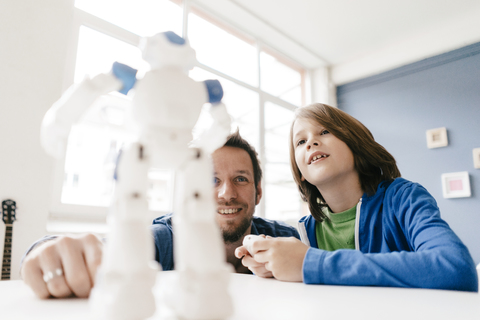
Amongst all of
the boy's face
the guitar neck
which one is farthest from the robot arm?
the guitar neck

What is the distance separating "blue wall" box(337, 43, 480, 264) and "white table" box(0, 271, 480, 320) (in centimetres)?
287

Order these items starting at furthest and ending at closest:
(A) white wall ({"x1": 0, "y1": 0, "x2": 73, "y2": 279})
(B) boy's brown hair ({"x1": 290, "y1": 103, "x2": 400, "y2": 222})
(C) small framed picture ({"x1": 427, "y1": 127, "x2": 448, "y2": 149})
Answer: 1. (C) small framed picture ({"x1": 427, "y1": 127, "x2": 448, "y2": 149})
2. (A) white wall ({"x1": 0, "y1": 0, "x2": 73, "y2": 279})
3. (B) boy's brown hair ({"x1": 290, "y1": 103, "x2": 400, "y2": 222})

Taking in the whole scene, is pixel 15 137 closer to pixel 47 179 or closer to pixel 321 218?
pixel 47 179

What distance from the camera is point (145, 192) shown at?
0.28 metres

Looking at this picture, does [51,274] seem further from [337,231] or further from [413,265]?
[337,231]

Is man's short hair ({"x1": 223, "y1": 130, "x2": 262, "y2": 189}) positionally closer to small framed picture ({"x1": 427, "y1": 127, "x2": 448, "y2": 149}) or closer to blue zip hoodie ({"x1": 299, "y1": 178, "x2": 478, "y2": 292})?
blue zip hoodie ({"x1": 299, "y1": 178, "x2": 478, "y2": 292})

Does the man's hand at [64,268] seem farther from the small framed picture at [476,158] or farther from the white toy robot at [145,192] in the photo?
the small framed picture at [476,158]

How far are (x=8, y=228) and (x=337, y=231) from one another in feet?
5.07

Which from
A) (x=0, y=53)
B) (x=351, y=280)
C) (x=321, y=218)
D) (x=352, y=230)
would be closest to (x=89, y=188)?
(x=0, y=53)

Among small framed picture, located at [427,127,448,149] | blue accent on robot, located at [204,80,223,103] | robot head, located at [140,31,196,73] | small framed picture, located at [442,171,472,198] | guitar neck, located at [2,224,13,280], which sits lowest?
guitar neck, located at [2,224,13,280]

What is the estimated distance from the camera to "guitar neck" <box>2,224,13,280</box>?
1550 millimetres

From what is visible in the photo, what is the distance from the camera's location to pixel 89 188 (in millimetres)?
2027

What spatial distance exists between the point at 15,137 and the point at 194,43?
1615 millimetres

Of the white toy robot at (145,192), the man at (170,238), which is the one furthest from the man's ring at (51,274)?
the white toy robot at (145,192)
